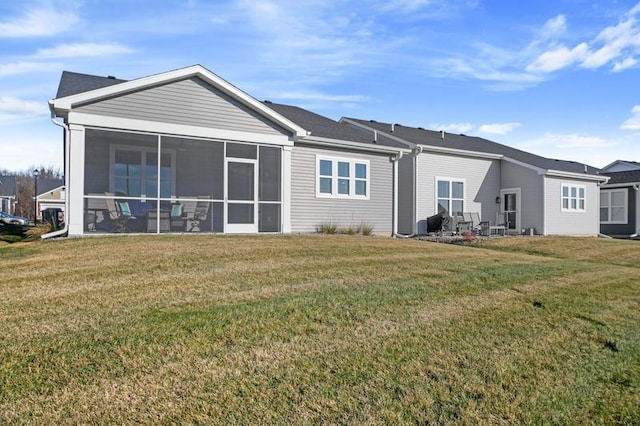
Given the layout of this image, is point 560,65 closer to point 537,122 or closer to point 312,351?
point 537,122

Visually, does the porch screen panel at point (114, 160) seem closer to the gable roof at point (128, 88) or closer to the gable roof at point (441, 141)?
the gable roof at point (128, 88)

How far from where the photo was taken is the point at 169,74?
11664 millimetres

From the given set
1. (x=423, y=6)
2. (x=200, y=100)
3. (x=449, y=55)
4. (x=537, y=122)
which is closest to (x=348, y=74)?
(x=449, y=55)

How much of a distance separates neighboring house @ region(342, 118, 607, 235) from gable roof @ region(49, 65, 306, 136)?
22.0 ft

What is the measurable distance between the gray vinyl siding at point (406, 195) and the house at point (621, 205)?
13.3 m

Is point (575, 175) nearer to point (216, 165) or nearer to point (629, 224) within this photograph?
point (629, 224)

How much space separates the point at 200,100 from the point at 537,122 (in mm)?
16982

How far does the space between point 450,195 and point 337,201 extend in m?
6.78

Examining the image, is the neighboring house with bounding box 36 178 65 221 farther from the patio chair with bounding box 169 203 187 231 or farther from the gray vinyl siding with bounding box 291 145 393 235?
the gray vinyl siding with bounding box 291 145 393 235

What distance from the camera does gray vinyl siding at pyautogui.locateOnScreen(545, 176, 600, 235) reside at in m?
19.9

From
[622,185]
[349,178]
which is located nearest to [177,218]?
[349,178]

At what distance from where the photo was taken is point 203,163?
13.8m

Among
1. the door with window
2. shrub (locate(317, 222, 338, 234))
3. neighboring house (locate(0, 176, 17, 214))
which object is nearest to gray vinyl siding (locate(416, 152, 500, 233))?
the door with window

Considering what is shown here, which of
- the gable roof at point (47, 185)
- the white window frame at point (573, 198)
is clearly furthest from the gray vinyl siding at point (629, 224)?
the gable roof at point (47, 185)
